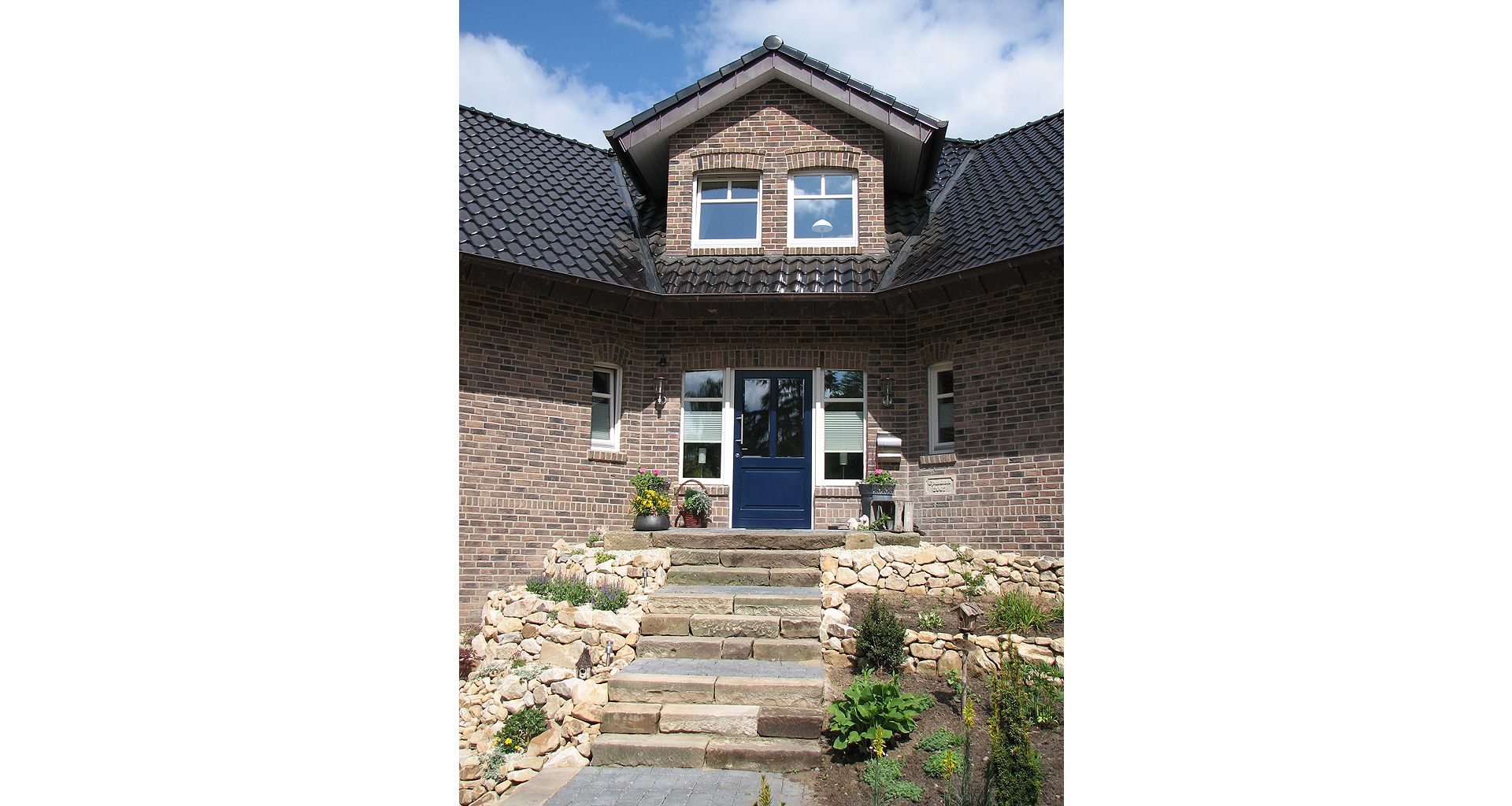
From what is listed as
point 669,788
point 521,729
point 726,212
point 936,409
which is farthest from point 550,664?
point 726,212

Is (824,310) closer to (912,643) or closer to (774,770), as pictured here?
(912,643)

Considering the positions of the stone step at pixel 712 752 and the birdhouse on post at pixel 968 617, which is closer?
the stone step at pixel 712 752

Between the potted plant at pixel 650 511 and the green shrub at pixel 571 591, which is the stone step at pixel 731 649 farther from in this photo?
the potted plant at pixel 650 511

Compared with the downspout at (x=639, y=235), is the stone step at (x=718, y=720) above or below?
below

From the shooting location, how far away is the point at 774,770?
5.17 m

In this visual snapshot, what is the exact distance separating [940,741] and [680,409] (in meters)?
5.96

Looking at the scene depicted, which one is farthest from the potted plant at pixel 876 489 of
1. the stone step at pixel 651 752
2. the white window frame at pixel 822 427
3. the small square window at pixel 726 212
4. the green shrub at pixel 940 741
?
the stone step at pixel 651 752

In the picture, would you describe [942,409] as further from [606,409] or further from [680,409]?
[606,409]

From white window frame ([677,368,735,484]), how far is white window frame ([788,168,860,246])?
2.17 m

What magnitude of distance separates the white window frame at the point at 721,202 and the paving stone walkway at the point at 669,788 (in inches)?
285

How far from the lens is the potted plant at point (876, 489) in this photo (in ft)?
30.4

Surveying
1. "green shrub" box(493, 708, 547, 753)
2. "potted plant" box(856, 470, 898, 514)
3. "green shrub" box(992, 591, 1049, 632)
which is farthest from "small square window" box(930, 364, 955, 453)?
"green shrub" box(493, 708, 547, 753)

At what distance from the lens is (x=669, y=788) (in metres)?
4.92
